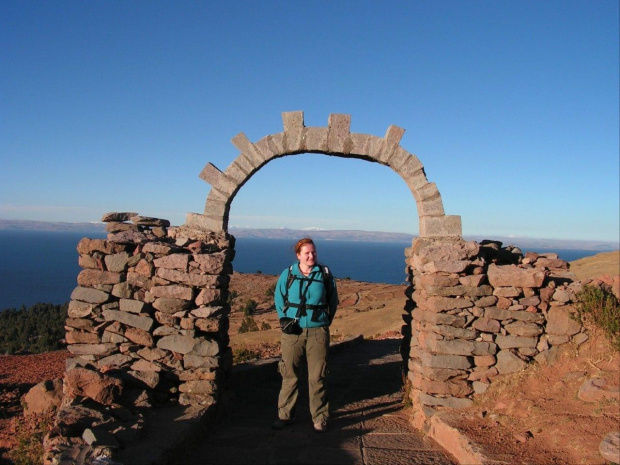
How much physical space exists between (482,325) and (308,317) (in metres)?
2.26

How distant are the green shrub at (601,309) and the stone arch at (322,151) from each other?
5.66ft

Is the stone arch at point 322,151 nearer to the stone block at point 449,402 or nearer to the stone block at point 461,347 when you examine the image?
the stone block at point 461,347

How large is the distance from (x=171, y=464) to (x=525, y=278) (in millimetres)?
4583

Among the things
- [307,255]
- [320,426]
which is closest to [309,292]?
[307,255]

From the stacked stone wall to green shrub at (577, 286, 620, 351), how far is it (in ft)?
0.42

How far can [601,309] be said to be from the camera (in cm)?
617

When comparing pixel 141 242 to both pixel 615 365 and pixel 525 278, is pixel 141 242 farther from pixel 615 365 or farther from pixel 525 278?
pixel 615 365

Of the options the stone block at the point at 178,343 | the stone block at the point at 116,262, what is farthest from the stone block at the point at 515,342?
the stone block at the point at 116,262

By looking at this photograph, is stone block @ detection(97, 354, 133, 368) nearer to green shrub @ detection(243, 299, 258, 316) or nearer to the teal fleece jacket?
the teal fleece jacket

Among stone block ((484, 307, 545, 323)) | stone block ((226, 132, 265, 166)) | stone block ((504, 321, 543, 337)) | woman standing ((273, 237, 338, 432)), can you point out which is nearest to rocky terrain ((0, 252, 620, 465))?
stone block ((504, 321, 543, 337))

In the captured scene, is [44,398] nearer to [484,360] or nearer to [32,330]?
[484,360]

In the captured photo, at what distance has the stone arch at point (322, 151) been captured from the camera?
7086 millimetres

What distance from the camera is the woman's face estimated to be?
5762mm

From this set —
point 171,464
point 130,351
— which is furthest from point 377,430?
point 130,351
